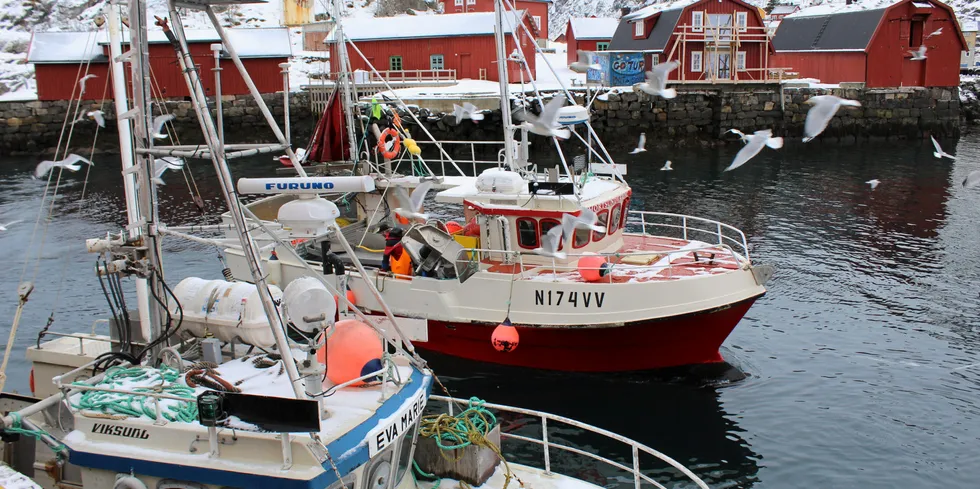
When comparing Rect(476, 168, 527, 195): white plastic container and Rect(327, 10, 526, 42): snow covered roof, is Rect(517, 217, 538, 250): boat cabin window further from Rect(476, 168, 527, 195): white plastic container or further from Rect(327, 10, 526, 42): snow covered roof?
Rect(327, 10, 526, 42): snow covered roof

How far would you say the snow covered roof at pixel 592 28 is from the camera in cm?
5766

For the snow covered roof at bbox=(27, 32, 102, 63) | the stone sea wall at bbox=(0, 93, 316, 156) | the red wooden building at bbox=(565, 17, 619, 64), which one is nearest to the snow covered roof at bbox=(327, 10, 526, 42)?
the stone sea wall at bbox=(0, 93, 316, 156)

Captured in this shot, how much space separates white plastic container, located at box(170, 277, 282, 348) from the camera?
Result: 8.20 m

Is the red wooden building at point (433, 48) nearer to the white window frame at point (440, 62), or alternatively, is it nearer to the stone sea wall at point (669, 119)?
the white window frame at point (440, 62)

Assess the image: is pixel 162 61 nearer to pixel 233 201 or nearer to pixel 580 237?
pixel 580 237

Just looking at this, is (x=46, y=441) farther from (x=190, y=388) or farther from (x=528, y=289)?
(x=528, y=289)

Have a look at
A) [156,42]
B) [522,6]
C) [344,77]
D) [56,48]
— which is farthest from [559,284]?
[522,6]

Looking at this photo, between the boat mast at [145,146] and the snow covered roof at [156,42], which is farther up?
the snow covered roof at [156,42]

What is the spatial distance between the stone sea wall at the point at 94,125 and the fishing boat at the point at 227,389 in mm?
37486

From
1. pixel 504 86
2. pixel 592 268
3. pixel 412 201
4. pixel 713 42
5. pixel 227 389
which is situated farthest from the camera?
pixel 713 42

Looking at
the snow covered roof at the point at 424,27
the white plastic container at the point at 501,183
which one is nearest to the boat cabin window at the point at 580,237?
the white plastic container at the point at 501,183

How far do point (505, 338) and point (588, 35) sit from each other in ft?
153

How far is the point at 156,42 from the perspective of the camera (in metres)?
45.8

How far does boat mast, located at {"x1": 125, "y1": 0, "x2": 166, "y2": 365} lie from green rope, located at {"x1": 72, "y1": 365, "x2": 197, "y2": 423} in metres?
0.64
